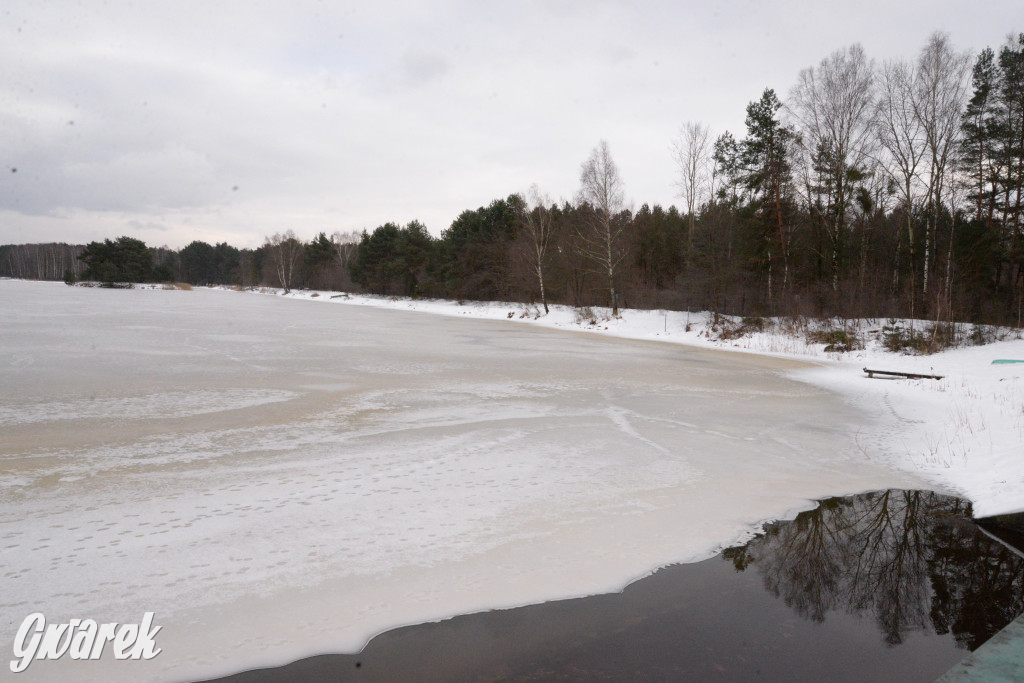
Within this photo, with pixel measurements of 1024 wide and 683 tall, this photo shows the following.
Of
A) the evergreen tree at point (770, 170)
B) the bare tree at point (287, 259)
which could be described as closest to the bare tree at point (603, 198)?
the evergreen tree at point (770, 170)

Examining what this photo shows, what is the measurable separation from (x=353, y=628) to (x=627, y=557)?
2.14m

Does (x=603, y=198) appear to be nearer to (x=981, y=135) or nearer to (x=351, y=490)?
(x=981, y=135)

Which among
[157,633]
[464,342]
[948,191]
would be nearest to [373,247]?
[464,342]

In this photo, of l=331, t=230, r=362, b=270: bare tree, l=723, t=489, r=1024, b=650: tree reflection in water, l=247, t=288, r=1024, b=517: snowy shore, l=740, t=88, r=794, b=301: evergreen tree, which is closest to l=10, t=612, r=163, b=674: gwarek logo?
l=723, t=489, r=1024, b=650: tree reflection in water

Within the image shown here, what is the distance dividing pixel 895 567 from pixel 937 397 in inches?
351

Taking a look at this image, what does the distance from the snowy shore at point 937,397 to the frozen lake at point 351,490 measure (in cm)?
60

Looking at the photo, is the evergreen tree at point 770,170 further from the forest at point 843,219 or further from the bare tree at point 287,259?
the bare tree at point 287,259

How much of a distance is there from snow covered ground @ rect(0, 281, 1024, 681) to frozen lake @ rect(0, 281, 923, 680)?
27mm

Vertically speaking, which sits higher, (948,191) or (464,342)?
(948,191)

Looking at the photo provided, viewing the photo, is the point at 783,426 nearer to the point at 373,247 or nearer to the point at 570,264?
the point at 570,264

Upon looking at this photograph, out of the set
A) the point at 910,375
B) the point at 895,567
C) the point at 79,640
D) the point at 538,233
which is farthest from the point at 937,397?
the point at 538,233

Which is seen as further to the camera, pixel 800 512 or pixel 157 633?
pixel 800 512

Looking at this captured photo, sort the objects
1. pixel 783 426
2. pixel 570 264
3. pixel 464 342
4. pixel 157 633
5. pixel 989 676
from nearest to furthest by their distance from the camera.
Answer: pixel 989 676 < pixel 157 633 < pixel 783 426 < pixel 464 342 < pixel 570 264

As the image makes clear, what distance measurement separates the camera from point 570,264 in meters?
38.3
